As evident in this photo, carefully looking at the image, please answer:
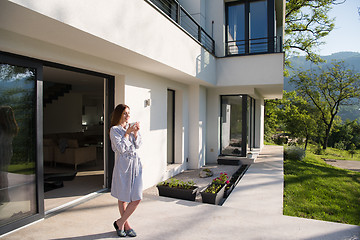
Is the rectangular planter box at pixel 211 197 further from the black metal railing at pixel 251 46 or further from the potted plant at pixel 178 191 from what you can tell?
the black metal railing at pixel 251 46

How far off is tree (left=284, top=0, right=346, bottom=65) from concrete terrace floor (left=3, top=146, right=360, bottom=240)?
17.4 m

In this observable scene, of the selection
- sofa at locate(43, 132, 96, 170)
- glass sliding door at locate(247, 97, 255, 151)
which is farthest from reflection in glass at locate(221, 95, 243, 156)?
sofa at locate(43, 132, 96, 170)

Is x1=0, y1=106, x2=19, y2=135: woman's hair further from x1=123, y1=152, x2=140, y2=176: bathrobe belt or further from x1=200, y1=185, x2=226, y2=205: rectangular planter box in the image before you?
x1=200, y1=185, x2=226, y2=205: rectangular planter box

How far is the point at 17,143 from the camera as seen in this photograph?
3346 millimetres

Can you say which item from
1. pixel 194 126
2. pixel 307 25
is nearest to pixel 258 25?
pixel 194 126

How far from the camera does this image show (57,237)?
318 cm

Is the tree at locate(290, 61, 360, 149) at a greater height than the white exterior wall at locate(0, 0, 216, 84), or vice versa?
the tree at locate(290, 61, 360, 149)

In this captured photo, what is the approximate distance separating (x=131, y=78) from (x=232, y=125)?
563cm

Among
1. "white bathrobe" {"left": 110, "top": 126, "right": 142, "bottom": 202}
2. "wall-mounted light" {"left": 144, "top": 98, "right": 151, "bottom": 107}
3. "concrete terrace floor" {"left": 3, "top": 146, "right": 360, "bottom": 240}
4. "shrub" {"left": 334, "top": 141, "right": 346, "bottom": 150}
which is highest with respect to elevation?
"wall-mounted light" {"left": 144, "top": 98, "right": 151, "bottom": 107}

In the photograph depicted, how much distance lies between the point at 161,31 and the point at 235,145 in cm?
621

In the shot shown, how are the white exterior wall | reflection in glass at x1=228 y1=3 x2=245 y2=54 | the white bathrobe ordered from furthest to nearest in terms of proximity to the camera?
reflection in glass at x1=228 y1=3 x2=245 y2=54 < the white bathrobe < the white exterior wall

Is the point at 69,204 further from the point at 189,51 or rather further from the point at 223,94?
the point at 223,94

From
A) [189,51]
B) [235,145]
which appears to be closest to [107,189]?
[189,51]

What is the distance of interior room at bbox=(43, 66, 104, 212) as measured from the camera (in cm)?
540
